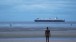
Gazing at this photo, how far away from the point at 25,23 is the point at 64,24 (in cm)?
206

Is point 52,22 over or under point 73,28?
over

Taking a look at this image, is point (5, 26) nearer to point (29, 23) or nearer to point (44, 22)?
point (29, 23)

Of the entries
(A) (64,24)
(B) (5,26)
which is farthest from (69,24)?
(B) (5,26)

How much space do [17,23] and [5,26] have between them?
887mm

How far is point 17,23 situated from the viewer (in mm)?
10602

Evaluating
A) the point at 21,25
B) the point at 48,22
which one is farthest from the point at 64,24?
the point at 21,25

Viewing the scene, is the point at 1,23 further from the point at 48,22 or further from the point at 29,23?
the point at 48,22

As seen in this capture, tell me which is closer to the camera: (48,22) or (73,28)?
(73,28)

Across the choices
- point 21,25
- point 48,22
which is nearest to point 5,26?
point 21,25

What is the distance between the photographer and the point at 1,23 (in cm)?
1029

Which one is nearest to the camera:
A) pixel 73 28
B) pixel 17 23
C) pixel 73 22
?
pixel 73 28

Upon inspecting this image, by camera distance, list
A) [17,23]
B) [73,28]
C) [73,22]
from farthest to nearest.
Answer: [17,23]
[73,22]
[73,28]

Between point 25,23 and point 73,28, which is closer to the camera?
point 73,28

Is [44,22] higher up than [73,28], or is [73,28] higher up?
[44,22]
